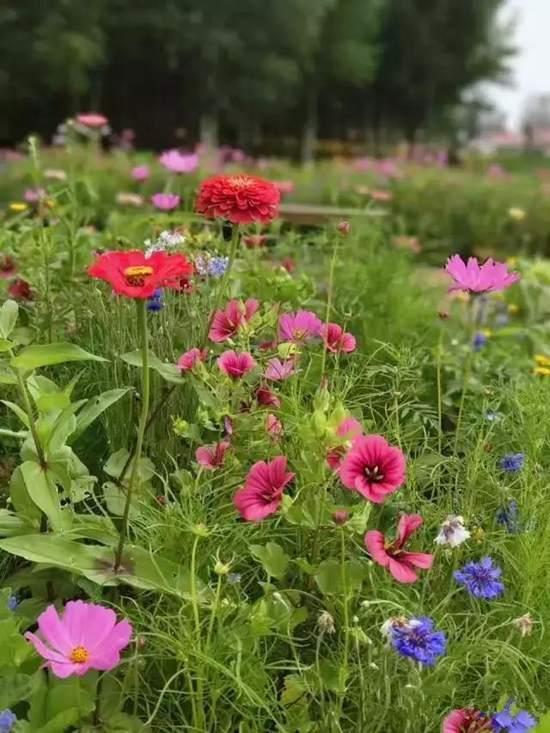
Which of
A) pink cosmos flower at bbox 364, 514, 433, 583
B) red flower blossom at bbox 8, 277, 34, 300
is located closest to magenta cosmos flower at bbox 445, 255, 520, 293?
pink cosmos flower at bbox 364, 514, 433, 583

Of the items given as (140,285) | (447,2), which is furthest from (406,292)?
(447,2)

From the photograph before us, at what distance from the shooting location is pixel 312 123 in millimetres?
24141

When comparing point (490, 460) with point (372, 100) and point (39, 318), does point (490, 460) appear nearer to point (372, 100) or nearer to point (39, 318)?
point (39, 318)

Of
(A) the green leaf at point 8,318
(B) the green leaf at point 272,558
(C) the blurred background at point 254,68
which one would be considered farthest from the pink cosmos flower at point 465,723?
(C) the blurred background at point 254,68

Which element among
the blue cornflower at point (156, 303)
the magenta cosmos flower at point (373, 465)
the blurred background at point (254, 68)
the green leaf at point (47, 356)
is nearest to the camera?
the magenta cosmos flower at point (373, 465)

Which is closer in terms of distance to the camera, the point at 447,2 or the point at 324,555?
the point at 324,555

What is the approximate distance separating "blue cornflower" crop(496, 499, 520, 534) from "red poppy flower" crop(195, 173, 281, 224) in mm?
475

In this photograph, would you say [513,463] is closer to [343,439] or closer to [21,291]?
[343,439]

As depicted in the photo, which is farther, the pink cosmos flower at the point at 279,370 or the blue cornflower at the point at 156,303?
the blue cornflower at the point at 156,303

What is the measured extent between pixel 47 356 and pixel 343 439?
1.16ft

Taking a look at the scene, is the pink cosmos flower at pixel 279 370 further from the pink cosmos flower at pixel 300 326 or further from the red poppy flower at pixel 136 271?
the red poppy flower at pixel 136 271

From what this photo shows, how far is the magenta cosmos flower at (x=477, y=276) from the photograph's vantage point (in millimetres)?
1211

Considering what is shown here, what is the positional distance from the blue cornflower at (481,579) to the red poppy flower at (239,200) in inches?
19.7

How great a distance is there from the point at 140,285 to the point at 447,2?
27.4 metres
